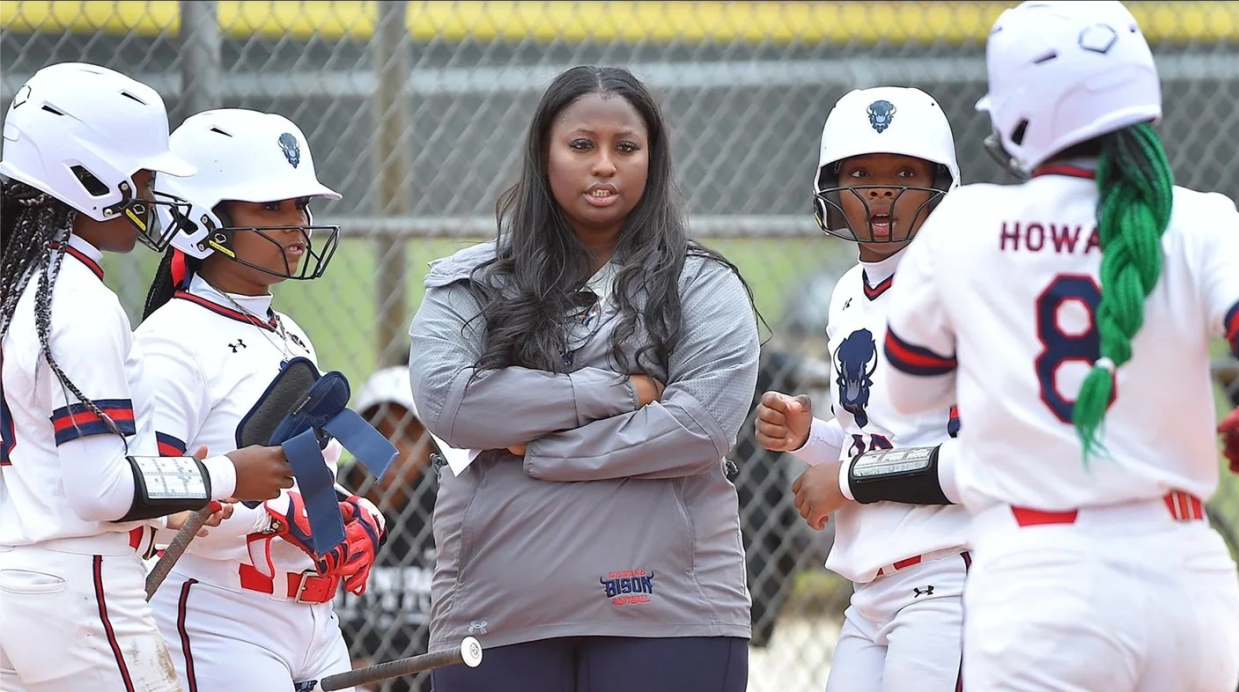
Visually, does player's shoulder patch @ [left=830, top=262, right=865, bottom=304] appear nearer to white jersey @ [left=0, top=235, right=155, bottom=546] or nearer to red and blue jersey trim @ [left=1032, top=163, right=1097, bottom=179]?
red and blue jersey trim @ [left=1032, top=163, right=1097, bottom=179]

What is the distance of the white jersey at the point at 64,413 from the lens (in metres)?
2.81

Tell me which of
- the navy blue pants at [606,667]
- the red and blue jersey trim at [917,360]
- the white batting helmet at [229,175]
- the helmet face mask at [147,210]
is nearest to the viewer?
the red and blue jersey trim at [917,360]

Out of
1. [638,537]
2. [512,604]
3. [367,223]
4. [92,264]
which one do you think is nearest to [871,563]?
[638,537]

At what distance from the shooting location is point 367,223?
4918 millimetres

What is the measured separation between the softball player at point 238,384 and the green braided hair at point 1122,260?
1734 millimetres

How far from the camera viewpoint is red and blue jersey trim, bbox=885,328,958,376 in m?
2.53

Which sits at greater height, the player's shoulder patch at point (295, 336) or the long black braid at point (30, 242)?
the long black braid at point (30, 242)

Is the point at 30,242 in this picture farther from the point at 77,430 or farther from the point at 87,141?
the point at 77,430

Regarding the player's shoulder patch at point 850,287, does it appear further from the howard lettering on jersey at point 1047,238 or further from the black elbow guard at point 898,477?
the howard lettering on jersey at point 1047,238

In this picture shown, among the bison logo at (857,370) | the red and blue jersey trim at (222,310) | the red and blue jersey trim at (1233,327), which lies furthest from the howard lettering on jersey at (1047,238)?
the red and blue jersey trim at (222,310)

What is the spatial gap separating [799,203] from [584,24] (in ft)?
4.10

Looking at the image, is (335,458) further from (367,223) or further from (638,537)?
(367,223)

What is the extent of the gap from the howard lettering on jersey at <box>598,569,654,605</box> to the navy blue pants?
3.3 inches

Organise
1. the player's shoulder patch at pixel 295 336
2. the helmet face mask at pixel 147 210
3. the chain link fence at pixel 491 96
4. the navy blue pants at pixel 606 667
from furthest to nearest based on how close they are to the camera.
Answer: the chain link fence at pixel 491 96 → the player's shoulder patch at pixel 295 336 → the navy blue pants at pixel 606 667 → the helmet face mask at pixel 147 210
